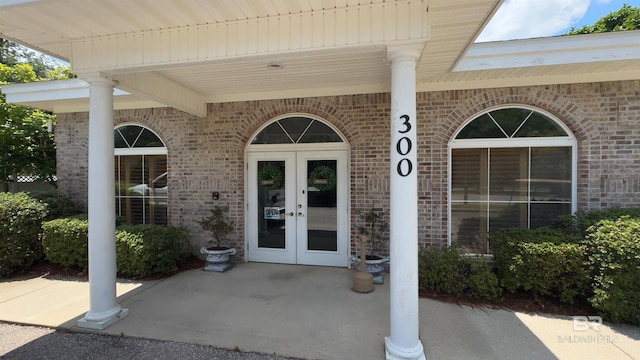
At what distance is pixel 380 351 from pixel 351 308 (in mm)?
992

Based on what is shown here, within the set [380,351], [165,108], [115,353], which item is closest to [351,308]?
[380,351]

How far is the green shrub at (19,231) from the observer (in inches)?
217

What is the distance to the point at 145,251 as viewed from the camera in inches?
204

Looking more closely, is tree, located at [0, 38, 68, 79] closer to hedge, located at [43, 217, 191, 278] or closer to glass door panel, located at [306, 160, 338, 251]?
hedge, located at [43, 217, 191, 278]

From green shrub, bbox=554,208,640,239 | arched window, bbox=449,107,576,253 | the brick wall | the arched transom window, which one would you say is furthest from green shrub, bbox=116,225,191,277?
green shrub, bbox=554,208,640,239

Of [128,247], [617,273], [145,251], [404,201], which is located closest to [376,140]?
[404,201]

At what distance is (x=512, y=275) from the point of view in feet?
14.1

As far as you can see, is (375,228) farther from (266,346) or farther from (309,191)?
(266,346)

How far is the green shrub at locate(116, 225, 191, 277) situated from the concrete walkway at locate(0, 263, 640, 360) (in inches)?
10.8

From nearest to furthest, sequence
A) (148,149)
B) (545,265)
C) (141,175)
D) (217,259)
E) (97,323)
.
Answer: (97,323)
(545,265)
(217,259)
(148,149)
(141,175)

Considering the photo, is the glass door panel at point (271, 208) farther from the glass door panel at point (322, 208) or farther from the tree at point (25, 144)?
the tree at point (25, 144)

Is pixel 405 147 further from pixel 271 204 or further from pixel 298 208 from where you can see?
pixel 271 204

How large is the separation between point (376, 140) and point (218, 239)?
11.6 feet

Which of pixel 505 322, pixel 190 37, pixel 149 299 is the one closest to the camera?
pixel 190 37
